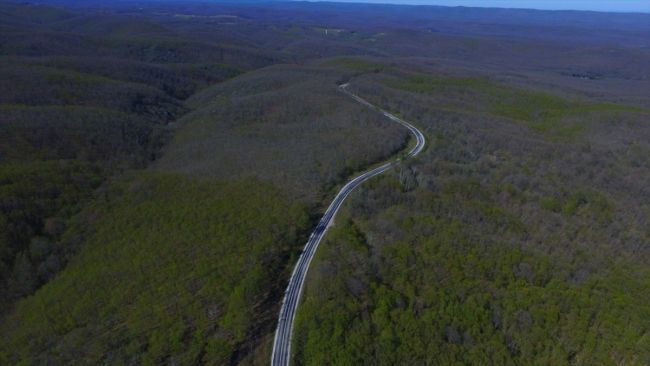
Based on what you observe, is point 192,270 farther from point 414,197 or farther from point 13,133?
point 13,133

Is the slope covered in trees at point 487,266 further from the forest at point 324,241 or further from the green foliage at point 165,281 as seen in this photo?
the green foliage at point 165,281

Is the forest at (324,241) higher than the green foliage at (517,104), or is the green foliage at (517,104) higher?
the green foliage at (517,104)

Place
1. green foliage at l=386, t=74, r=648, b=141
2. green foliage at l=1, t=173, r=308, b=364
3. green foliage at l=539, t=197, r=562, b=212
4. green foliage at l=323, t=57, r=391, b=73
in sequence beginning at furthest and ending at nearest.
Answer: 1. green foliage at l=323, t=57, r=391, b=73
2. green foliage at l=386, t=74, r=648, b=141
3. green foliage at l=539, t=197, r=562, b=212
4. green foliage at l=1, t=173, r=308, b=364

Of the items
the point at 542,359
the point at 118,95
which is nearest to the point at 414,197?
the point at 542,359

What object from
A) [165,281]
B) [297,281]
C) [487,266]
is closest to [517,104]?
[487,266]

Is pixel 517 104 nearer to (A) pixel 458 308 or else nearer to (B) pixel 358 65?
(B) pixel 358 65

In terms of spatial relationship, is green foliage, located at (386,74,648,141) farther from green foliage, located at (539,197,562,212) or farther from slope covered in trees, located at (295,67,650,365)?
green foliage, located at (539,197,562,212)

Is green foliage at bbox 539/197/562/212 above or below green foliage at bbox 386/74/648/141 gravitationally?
below

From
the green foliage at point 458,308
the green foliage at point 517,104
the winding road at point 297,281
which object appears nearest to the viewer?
the green foliage at point 458,308

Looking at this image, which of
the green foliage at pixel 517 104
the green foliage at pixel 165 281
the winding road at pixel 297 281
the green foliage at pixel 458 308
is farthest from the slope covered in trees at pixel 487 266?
the green foliage at pixel 517 104

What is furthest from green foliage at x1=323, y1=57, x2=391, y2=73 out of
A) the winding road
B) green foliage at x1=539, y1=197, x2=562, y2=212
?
green foliage at x1=539, y1=197, x2=562, y2=212
